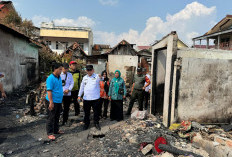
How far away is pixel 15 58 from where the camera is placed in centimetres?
998

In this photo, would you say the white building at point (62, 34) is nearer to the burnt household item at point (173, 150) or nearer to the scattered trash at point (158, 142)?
the scattered trash at point (158, 142)

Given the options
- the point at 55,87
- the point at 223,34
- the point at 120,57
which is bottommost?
the point at 55,87

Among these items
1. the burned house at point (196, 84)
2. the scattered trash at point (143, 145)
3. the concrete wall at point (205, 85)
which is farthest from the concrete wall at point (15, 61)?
the concrete wall at point (205, 85)

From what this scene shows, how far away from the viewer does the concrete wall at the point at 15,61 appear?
867cm

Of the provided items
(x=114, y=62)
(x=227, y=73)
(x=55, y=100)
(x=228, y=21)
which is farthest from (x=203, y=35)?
(x=55, y=100)

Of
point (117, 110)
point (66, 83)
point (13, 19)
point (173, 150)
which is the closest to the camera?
point (173, 150)

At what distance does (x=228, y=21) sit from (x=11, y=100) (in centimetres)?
2254

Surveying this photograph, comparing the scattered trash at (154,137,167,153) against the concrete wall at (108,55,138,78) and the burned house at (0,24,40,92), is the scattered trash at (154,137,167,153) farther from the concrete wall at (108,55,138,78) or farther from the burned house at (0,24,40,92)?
the concrete wall at (108,55,138,78)

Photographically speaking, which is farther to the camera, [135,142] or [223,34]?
[223,34]

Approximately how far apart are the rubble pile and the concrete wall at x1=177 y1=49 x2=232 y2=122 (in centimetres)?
90

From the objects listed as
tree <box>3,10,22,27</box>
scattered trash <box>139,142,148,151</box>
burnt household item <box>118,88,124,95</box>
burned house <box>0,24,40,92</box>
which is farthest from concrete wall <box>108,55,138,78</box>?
scattered trash <box>139,142,148,151</box>

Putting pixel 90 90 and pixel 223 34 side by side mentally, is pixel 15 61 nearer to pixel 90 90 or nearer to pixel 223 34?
pixel 90 90

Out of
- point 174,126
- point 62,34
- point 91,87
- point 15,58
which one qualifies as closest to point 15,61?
point 15,58

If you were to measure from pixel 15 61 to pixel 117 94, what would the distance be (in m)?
8.19
